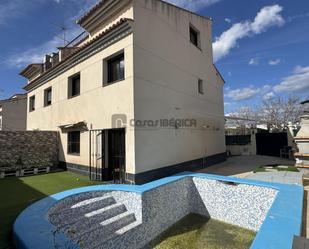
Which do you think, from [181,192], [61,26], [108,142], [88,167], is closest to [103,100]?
[108,142]

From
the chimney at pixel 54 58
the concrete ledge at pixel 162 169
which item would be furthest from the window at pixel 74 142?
the chimney at pixel 54 58

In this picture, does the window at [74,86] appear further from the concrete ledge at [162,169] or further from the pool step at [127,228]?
the pool step at [127,228]

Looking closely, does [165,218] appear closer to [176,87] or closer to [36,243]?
[36,243]

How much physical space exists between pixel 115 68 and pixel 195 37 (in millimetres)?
8444

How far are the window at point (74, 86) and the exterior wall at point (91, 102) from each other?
0.30m

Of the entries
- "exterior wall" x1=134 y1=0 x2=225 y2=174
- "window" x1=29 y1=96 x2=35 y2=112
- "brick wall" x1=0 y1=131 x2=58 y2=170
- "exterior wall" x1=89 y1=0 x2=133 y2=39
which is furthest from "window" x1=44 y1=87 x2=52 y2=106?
"exterior wall" x1=134 y1=0 x2=225 y2=174

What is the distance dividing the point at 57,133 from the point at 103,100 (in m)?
6.80

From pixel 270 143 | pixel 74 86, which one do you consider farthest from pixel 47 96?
pixel 270 143

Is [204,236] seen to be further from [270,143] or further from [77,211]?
[270,143]

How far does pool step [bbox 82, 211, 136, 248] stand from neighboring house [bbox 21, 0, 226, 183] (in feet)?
6.21

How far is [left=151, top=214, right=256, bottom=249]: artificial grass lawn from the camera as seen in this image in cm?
676

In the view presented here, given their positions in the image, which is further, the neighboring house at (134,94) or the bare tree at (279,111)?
the bare tree at (279,111)

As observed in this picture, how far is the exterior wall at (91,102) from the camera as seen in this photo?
884cm

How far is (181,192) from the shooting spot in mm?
8961
